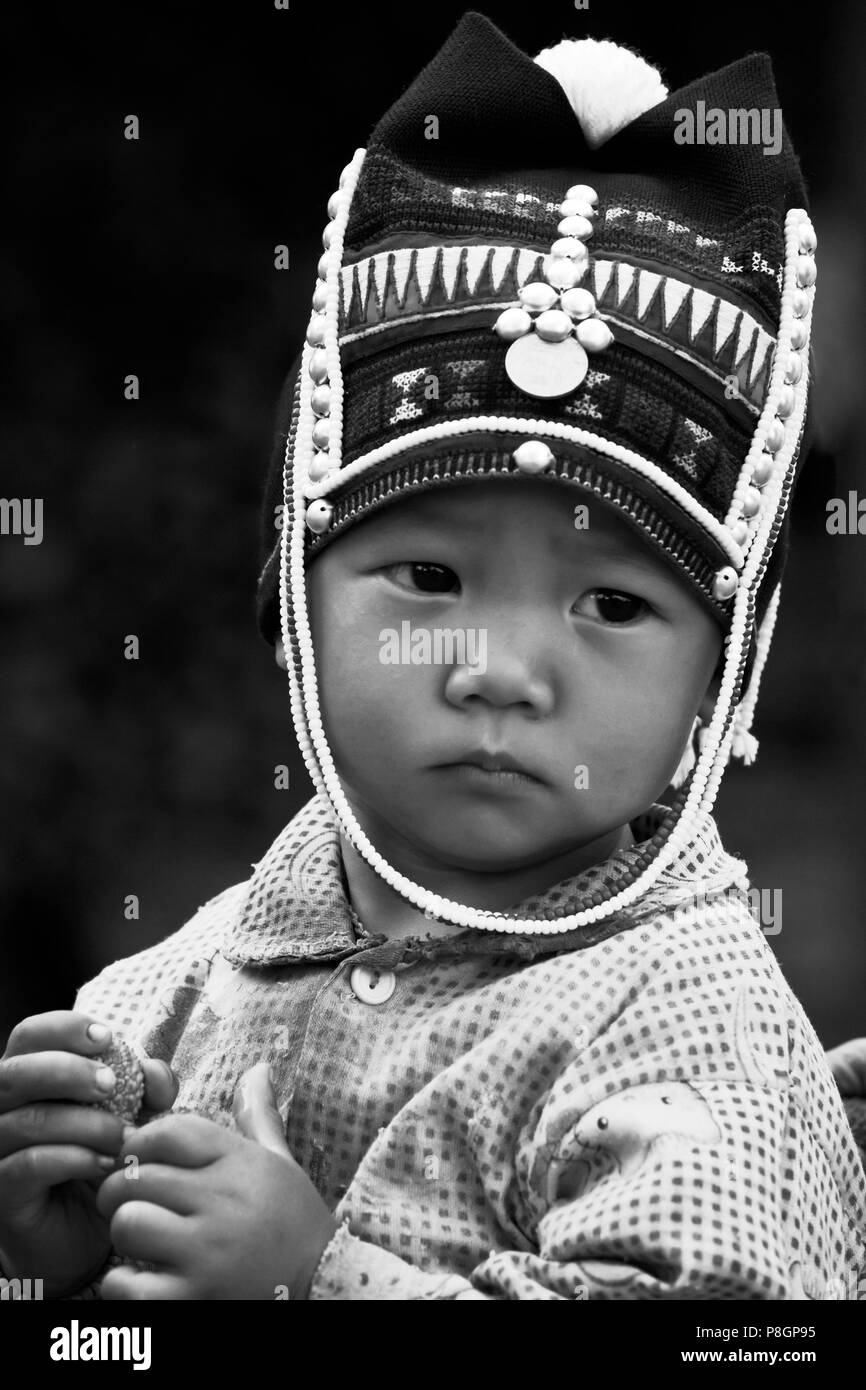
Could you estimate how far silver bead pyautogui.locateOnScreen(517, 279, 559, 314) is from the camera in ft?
4.67

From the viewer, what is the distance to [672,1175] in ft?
4.20

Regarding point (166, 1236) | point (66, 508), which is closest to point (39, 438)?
point (66, 508)

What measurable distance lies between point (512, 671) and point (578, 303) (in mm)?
254

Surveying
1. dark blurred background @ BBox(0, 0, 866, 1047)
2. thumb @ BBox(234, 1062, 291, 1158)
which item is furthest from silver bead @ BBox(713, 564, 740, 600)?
dark blurred background @ BBox(0, 0, 866, 1047)

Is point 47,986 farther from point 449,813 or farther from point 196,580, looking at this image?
point 449,813

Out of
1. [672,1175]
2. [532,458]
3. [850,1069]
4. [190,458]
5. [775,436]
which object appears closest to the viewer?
[672,1175]

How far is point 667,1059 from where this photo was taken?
1.37 m

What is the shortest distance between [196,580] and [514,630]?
1.61 meters

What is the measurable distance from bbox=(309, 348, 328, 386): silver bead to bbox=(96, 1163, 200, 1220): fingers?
1.83 feet

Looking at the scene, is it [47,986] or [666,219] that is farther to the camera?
[47,986]

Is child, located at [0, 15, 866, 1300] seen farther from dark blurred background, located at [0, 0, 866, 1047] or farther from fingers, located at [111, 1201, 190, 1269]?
dark blurred background, located at [0, 0, 866, 1047]

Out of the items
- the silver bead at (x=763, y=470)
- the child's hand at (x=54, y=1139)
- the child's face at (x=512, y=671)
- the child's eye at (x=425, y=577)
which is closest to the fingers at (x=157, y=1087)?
the child's hand at (x=54, y=1139)

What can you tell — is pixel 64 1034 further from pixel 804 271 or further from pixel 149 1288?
pixel 804 271

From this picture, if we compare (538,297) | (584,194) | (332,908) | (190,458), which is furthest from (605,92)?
(190,458)
